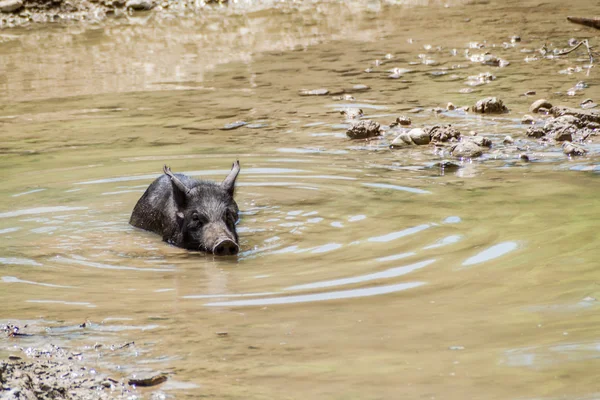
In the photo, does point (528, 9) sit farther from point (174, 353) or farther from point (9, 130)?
point (174, 353)

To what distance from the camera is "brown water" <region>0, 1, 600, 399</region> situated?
4000mm

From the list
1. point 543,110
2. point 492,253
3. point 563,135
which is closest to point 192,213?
point 492,253

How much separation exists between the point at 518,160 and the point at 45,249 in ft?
14.8

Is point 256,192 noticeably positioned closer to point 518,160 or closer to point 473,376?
point 518,160

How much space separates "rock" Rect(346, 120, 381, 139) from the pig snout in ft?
12.4

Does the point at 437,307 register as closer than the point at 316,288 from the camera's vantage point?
Yes

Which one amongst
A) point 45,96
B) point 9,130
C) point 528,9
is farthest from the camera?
point 528,9

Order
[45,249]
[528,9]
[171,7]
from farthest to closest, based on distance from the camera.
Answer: [171,7] → [528,9] → [45,249]

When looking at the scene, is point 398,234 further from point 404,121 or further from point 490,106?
point 490,106

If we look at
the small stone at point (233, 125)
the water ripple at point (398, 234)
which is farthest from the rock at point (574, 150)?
the small stone at point (233, 125)

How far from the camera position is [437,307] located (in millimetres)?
4801

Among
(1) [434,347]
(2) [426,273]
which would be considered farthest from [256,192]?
(1) [434,347]

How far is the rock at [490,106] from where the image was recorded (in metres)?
10.8

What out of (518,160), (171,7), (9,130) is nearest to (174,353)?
(518,160)
